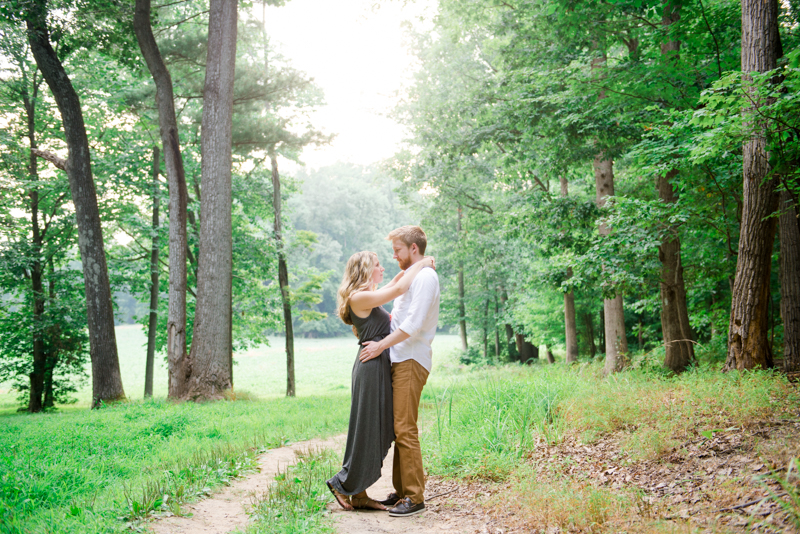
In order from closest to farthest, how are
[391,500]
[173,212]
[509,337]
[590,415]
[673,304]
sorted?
[391,500]
[590,415]
[673,304]
[173,212]
[509,337]

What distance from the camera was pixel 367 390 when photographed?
396 cm

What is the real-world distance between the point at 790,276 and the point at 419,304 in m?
5.42

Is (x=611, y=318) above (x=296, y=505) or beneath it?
above

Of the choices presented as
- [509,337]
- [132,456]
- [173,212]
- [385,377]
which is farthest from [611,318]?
[509,337]

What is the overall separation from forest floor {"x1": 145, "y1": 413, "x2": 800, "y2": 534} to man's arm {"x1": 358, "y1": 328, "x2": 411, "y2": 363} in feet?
4.14

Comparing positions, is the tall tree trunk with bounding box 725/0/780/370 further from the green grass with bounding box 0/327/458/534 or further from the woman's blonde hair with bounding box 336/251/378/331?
the green grass with bounding box 0/327/458/534

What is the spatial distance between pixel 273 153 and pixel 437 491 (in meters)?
12.8

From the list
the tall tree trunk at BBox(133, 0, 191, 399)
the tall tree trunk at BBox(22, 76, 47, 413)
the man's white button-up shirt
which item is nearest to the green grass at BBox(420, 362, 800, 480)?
the man's white button-up shirt

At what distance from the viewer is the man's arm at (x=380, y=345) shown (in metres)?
3.82

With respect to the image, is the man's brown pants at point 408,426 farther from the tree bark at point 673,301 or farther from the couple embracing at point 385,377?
the tree bark at point 673,301

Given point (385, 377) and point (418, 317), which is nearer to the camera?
point (418, 317)

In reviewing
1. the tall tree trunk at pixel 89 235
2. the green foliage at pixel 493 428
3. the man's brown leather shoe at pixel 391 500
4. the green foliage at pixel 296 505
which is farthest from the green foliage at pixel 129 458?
the tall tree trunk at pixel 89 235

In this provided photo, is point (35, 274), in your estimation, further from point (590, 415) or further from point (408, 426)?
point (590, 415)

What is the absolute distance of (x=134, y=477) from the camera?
4543mm
